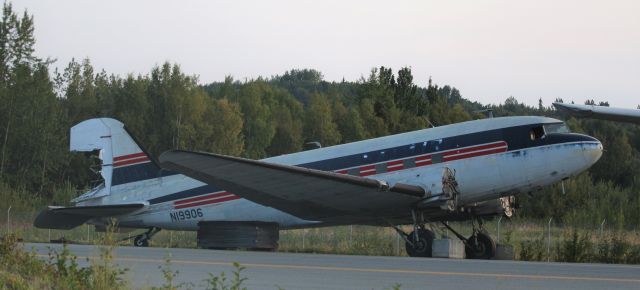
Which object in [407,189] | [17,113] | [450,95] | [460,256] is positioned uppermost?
[450,95]

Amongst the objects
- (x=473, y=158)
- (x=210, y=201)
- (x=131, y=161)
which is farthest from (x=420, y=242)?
(x=131, y=161)

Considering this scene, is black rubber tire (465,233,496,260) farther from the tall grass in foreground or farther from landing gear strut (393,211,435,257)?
the tall grass in foreground

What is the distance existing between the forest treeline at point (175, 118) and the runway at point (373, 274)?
44296mm

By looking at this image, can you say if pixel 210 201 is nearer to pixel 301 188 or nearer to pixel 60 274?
pixel 301 188

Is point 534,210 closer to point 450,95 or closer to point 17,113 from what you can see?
point 17,113

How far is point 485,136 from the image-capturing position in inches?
992

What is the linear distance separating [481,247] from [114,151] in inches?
466

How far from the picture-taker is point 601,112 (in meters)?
14.8

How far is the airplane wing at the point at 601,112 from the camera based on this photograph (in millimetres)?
14500

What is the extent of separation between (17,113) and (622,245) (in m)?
58.7

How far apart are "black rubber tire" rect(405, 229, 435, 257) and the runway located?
5.50 metres

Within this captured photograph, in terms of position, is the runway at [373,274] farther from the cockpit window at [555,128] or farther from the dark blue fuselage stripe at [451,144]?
the cockpit window at [555,128]

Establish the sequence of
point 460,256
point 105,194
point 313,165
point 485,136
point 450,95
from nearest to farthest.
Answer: point 460,256, point 485,136, point 313,165, point 105,194, point 450,95

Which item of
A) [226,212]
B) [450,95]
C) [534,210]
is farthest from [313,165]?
[450,95]
